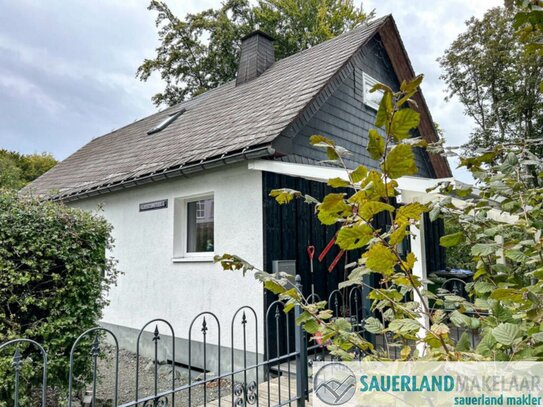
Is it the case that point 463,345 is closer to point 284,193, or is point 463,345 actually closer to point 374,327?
point 374,327

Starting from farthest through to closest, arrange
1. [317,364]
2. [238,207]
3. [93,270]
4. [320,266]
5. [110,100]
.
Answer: [110,100] → [320,266] → [238,207] → [93,270] → [317,364]

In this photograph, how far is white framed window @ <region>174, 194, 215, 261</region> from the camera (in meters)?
6.63

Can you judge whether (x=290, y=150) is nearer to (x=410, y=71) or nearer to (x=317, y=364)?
(x=317, y=364)

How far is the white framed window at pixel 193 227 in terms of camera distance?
21.7ft

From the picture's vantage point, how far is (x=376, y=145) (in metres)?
1.07

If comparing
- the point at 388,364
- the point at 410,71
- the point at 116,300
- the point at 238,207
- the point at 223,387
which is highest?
the point at 410,71

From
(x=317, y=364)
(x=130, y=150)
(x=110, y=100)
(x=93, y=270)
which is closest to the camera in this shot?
(x=317, y=364)

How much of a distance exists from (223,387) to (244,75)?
27.8ft

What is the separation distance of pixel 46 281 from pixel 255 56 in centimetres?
857

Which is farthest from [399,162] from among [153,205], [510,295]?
[153,205]

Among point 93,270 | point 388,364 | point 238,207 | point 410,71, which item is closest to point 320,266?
point 238,207

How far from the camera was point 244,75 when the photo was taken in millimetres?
11172

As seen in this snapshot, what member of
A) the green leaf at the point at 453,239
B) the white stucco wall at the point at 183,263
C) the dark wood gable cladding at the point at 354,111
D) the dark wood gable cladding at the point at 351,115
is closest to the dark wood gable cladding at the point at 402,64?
the dark wood gable cladding at the point at 354,111

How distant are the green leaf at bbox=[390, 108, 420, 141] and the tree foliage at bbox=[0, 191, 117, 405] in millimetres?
4367
